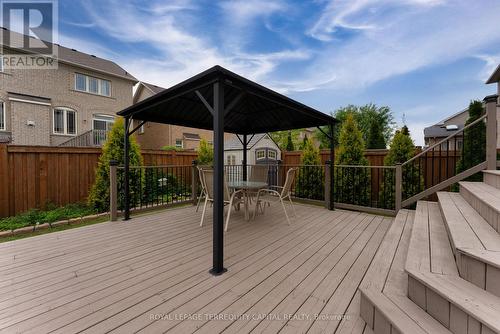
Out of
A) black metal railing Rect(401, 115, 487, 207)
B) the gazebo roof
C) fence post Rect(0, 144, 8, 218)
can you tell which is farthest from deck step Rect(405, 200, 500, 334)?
→ fence post Rect(0, 144, 8, 218)

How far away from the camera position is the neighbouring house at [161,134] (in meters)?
15.0

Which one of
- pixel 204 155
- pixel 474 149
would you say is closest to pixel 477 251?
pixel 474 149

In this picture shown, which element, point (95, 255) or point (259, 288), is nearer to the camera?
point (259, 288)

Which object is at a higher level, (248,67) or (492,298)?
(248,67)

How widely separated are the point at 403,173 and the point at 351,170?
1150mm

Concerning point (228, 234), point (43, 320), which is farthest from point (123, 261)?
point (228, 234)

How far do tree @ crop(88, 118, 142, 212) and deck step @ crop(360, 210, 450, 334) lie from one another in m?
4.70

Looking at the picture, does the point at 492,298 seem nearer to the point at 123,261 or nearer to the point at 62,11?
the point at 123,261

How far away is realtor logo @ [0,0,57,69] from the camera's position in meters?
7.06

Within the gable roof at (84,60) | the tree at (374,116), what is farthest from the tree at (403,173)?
the tree at (374,116)

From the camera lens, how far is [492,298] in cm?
114

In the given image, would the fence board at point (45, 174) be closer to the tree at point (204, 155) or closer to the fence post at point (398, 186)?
the fence post at point (398, 186)

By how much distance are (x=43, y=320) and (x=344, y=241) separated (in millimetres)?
3079

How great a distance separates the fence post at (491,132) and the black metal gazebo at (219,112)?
2.35 m
